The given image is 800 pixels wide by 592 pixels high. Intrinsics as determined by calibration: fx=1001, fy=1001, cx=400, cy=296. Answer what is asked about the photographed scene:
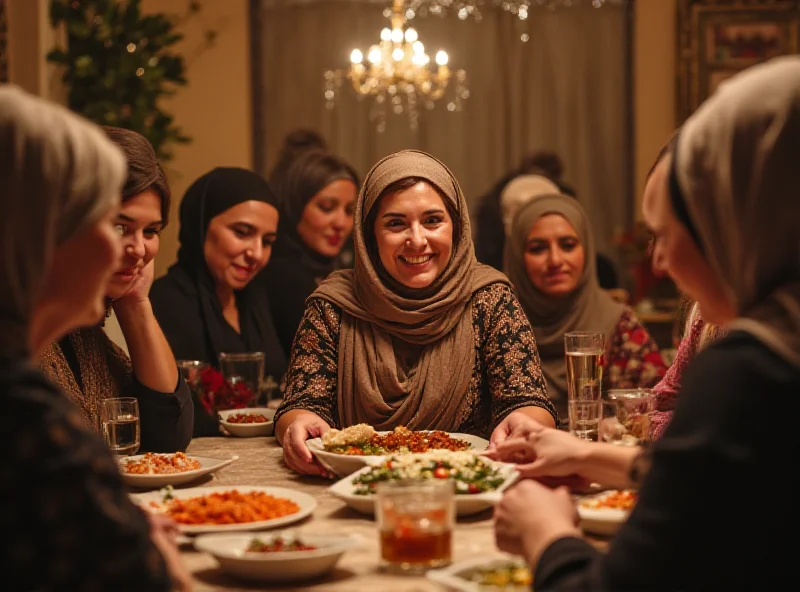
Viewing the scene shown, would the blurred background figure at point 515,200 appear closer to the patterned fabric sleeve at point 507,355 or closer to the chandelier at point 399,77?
the chandelier at point 399,77

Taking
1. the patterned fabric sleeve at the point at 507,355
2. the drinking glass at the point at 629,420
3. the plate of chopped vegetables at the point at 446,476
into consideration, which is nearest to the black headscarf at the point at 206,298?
the patterned fabric sleeve at the point at 507,355

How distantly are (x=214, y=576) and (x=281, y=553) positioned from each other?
0.49ft

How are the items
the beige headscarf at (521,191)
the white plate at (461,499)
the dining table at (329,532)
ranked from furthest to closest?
1. the beige headscarf at (521,191)
2. the white plate at (461,499)
3. the dining table at (329,532)

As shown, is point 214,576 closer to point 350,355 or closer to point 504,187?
point 350,355

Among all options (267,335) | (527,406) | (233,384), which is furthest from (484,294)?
(267,335)

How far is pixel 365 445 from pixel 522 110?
5.63 meters

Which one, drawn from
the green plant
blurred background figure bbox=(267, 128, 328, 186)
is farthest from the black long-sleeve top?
blurred background figure bbox=(267, 128, 328, 186)

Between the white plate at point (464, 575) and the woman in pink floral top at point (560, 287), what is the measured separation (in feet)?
8.25

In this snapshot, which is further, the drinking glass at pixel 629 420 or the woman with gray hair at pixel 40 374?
the drinking glass at pixel 629 420

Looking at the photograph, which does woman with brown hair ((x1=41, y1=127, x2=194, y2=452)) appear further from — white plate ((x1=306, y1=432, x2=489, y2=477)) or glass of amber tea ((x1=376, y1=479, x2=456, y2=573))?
glass of amber tea ((x1=376, y1=479, x2=456, y2=573))

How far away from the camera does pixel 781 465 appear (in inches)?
44.1

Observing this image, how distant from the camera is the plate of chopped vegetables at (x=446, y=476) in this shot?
1791 mm

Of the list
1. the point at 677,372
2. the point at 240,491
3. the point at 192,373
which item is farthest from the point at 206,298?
the point at 240,491

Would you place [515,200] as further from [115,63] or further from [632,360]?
[115,63]
